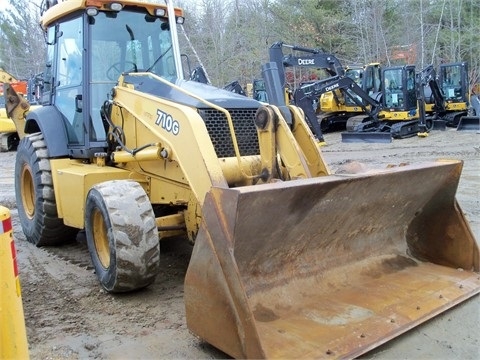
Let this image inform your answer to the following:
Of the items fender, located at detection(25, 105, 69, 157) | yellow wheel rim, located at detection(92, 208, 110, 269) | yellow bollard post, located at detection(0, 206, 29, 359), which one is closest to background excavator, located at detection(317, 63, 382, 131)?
fender, located at detection(25, 105, 69, 157)

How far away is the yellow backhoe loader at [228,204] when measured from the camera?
10.2 feet

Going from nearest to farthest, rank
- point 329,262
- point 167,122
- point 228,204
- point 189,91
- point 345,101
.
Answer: point 228,204 < point 329,262 < point 167,122 < point 189,91 < point 345,101

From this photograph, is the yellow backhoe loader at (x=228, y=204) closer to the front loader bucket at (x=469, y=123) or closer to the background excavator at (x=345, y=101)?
the front loader bucket at (x=469, y=123)

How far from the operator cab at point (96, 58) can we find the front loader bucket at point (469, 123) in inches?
570

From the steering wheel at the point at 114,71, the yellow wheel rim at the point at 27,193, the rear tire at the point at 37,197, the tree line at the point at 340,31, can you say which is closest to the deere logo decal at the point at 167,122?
the steering wheel at the point at 114,71

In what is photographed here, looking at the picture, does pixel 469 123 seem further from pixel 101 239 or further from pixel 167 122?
pixel 101 239

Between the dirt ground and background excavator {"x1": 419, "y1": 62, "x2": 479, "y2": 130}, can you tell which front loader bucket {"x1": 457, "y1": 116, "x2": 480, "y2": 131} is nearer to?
background excavator {"x1": 419, "y1": 62, "x2": 479, "y2": 130}

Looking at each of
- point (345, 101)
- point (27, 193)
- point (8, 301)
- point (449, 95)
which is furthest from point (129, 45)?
point (449, 95)

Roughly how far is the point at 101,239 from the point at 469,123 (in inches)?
633

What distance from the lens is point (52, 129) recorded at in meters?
5.62

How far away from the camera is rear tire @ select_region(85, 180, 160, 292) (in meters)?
3.90

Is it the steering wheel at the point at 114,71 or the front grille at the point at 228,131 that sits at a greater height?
the steering wheel at the point at 114,71

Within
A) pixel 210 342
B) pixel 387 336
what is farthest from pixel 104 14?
pixel 387 336

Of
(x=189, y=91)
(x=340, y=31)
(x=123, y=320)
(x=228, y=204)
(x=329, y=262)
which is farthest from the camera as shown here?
(x=340, y=31)
